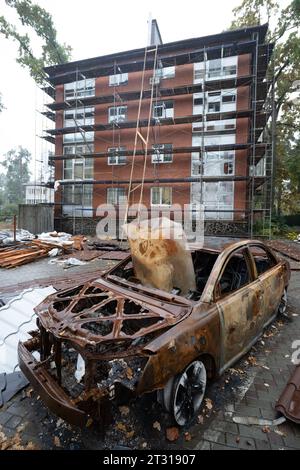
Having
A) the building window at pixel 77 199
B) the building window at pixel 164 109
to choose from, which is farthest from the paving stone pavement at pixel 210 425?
the building window at pixel 164 109

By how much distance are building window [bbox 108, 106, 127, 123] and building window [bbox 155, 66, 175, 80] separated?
2.97m

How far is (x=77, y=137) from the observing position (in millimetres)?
19094

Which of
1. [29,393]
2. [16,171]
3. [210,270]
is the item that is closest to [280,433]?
[210,270]

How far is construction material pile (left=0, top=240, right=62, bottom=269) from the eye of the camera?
8.46 m

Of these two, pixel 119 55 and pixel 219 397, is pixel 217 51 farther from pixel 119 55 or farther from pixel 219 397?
pixel 219 397

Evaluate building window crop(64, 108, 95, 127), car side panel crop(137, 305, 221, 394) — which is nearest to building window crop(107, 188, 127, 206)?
building window crop(64, 108, 95, 127)

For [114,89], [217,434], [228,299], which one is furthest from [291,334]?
[114,89]

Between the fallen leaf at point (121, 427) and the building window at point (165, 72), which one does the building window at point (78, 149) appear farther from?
the fallen leaf at point (121, 427)

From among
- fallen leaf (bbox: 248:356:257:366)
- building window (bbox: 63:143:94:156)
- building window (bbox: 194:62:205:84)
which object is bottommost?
fallen leaf (bbox: 248:356:257:366)

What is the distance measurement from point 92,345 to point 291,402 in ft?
6.22

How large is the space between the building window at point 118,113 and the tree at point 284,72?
34.9ft

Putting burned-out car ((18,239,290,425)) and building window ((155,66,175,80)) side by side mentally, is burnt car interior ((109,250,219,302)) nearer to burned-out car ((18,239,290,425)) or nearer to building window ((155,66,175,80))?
burned-out car ((18,239,290,425))

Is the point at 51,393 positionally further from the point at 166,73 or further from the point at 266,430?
the point at 166,73

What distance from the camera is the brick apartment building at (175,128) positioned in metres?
15.6
